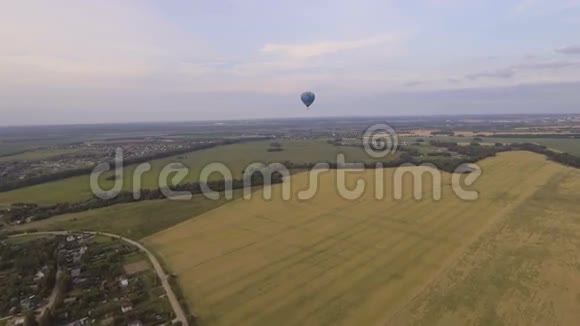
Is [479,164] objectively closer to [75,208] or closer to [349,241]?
[349,241]

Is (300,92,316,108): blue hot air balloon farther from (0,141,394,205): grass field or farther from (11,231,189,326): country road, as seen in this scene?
(11,231,189,326): country road

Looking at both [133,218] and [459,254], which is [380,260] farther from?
[133,218]

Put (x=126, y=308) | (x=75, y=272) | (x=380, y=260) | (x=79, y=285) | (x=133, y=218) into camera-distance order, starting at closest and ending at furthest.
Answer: (x=126, y=308), (x=79, y=285), (x=380, y=260), (x=75, y=272), (x=133, y=218)

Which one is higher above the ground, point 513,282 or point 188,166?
point 188,166

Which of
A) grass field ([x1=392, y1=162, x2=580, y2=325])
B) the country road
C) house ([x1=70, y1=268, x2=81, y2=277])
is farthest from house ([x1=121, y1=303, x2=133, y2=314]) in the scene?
grass field ([x1=392, y1=162, x2=580, y2=325])

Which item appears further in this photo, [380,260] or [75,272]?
[75,272]

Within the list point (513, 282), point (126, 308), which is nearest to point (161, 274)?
point (126, 308)

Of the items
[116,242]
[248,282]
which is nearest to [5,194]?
[116,242]
